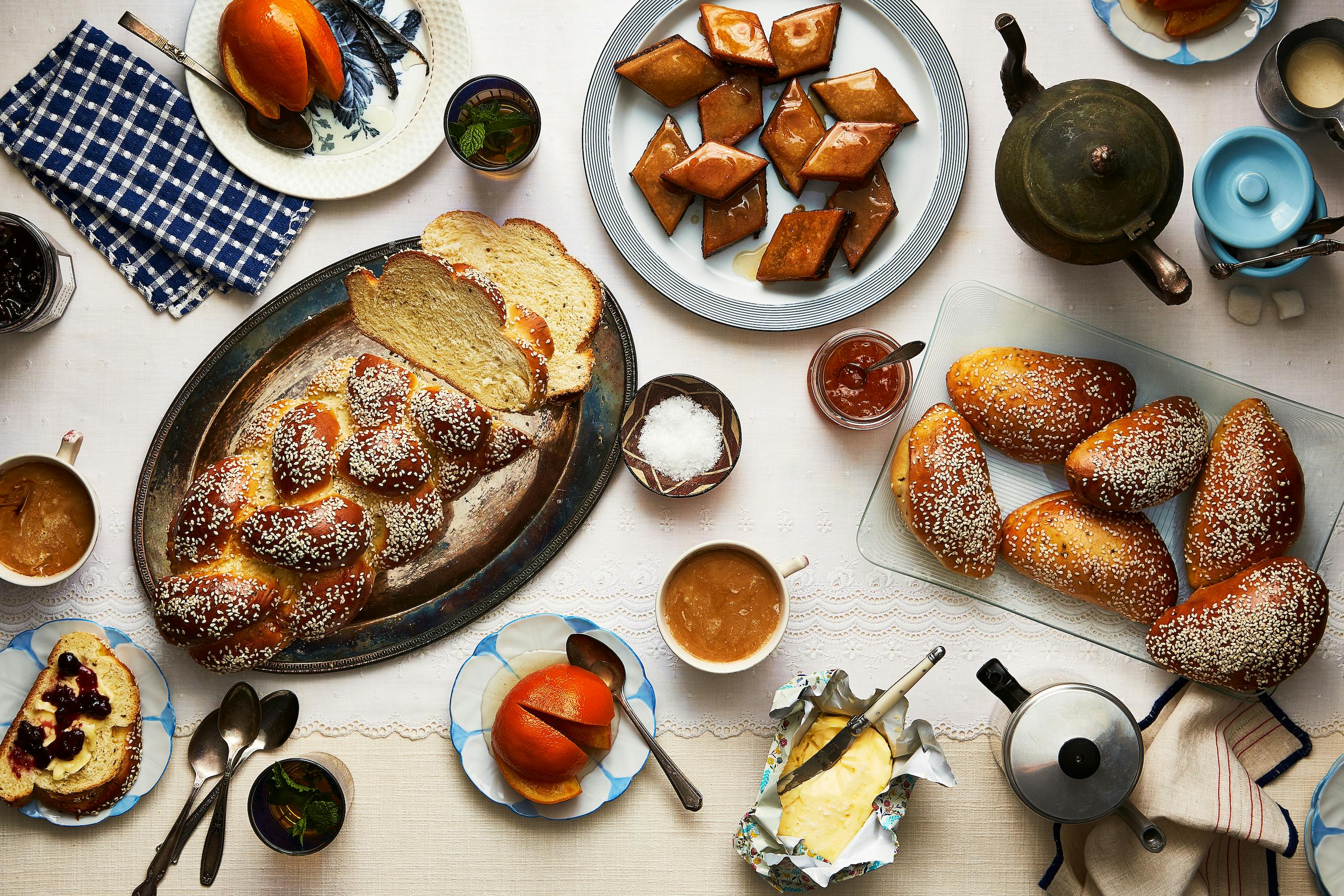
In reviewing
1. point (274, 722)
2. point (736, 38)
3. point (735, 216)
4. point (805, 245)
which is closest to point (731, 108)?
point (736, 38)

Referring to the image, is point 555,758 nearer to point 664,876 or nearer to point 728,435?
point 664,876

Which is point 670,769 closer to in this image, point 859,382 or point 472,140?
point 859,382

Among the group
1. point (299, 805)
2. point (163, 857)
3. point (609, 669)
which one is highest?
point (609, 669)

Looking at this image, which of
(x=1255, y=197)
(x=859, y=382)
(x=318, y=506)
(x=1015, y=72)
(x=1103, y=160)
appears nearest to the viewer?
(x=1103, y=160)

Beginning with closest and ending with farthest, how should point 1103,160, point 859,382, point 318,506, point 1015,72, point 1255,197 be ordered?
1. point 1103,160
2. point 1015,72
3. point 318,506
4. point 1255,197
5. point 859,382

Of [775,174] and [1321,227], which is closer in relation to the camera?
[1321,227]

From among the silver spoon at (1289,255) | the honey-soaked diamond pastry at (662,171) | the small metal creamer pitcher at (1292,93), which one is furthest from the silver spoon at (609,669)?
the small metal creamer pitcher at (1292,93)

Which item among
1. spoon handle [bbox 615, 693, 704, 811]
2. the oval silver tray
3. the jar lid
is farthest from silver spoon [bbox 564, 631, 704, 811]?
the jar lid

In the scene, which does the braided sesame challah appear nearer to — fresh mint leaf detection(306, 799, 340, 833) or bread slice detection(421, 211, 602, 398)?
bread slice detection(421, 211, 602, 398)
